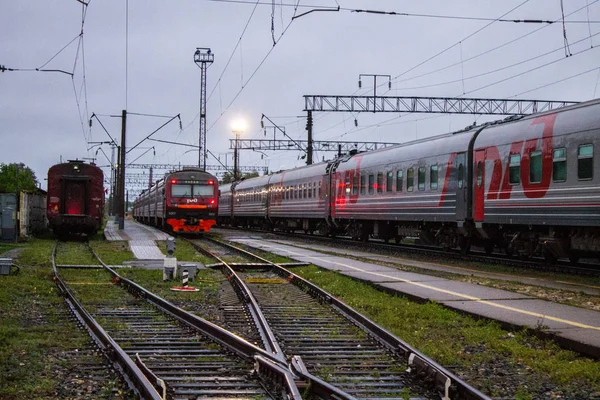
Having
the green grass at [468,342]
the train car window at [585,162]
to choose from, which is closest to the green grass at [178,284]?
the green grass at [468,342]

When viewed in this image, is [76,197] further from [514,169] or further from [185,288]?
[514,169]

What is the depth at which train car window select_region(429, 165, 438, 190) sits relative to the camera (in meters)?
22.0

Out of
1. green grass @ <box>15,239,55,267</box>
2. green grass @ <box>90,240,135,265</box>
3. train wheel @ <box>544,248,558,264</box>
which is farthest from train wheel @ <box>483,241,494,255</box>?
green grass @ <box>15,239,55,267</box>

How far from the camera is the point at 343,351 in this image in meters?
7.95

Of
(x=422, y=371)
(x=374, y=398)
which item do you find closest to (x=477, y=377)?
(x=422, y=371)

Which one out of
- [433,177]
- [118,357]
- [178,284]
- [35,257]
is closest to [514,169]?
[433,177]

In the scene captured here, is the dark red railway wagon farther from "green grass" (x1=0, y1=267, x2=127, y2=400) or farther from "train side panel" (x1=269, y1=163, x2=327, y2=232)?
"green grass" (x1=0, y1=267, x2=127, y2=400)

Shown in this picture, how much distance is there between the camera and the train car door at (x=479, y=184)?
19391mm

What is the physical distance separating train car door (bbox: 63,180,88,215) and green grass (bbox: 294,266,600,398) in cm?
2184

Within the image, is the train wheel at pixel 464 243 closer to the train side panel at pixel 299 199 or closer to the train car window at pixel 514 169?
the train car window at pixel 514 169

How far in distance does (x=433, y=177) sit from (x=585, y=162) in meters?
7.26

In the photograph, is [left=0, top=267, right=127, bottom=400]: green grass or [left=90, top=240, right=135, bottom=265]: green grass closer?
[left=0, top=267, right=127, bottom=400]: green grass

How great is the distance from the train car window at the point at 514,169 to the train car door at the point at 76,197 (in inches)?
773

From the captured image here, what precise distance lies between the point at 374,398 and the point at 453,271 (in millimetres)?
11278
